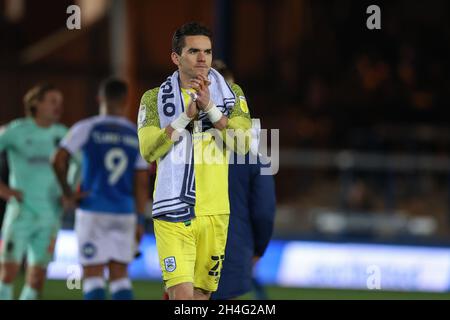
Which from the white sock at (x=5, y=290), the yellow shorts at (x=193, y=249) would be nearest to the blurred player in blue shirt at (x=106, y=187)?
the white sock at (x=5, y=290)

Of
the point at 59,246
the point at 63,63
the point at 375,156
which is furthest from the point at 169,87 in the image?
the point at 63,63

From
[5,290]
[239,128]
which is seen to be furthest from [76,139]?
[239,128]

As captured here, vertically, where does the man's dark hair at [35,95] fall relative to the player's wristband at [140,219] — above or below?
above

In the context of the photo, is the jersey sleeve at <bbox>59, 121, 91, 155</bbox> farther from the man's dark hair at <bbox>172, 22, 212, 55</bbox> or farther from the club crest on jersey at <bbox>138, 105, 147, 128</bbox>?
the man's dark hair at <bbox>172, 22, 212, 55</bbox>

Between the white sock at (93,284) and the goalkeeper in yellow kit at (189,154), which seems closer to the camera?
the goalkeeper in yellow kit at (189,154)

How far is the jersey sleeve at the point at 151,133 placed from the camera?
619 cm

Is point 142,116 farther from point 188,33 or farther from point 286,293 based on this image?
point 286,293

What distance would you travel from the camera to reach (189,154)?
639 centimetres

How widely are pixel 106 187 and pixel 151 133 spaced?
3050 mm

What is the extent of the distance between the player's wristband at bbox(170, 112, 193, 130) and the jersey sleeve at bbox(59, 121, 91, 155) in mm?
3079

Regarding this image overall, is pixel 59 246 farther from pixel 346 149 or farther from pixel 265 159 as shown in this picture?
pixel 265 159

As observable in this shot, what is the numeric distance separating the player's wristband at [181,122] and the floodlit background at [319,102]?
642 centimetres

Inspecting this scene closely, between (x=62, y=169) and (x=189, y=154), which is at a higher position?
(x=189, y=154)

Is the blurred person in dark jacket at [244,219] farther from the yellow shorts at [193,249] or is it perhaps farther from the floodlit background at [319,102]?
the floodlit background at [319,102]
